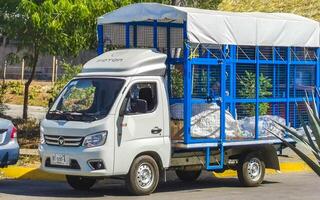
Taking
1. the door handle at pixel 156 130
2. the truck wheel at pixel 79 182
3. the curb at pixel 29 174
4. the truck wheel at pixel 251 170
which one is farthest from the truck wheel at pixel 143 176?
the curb at pixel 29 174

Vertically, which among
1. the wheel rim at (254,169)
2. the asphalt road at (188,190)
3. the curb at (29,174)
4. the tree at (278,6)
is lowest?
the asphalt road at (188,190)

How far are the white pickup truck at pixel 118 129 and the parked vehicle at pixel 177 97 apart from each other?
0.02m

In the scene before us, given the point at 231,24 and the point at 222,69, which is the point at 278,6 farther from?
the point at 222,69

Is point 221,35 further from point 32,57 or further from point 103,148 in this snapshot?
point 32,57

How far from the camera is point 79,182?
1231 cm

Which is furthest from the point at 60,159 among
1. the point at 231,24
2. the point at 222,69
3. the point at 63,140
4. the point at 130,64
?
the point at 231,24

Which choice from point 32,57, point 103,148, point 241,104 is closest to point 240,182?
point 241,104

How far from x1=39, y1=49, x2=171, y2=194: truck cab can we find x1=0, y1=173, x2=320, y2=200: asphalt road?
50cm

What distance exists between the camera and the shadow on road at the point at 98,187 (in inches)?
465

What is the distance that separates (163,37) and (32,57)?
22.9ft

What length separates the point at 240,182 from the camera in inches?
521

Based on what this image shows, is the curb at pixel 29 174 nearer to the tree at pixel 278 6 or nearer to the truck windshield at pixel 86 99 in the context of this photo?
the truck windshield at pixel 86 99

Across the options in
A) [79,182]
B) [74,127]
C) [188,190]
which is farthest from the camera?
[188,190]

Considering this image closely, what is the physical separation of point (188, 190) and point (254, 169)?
1.39 m
